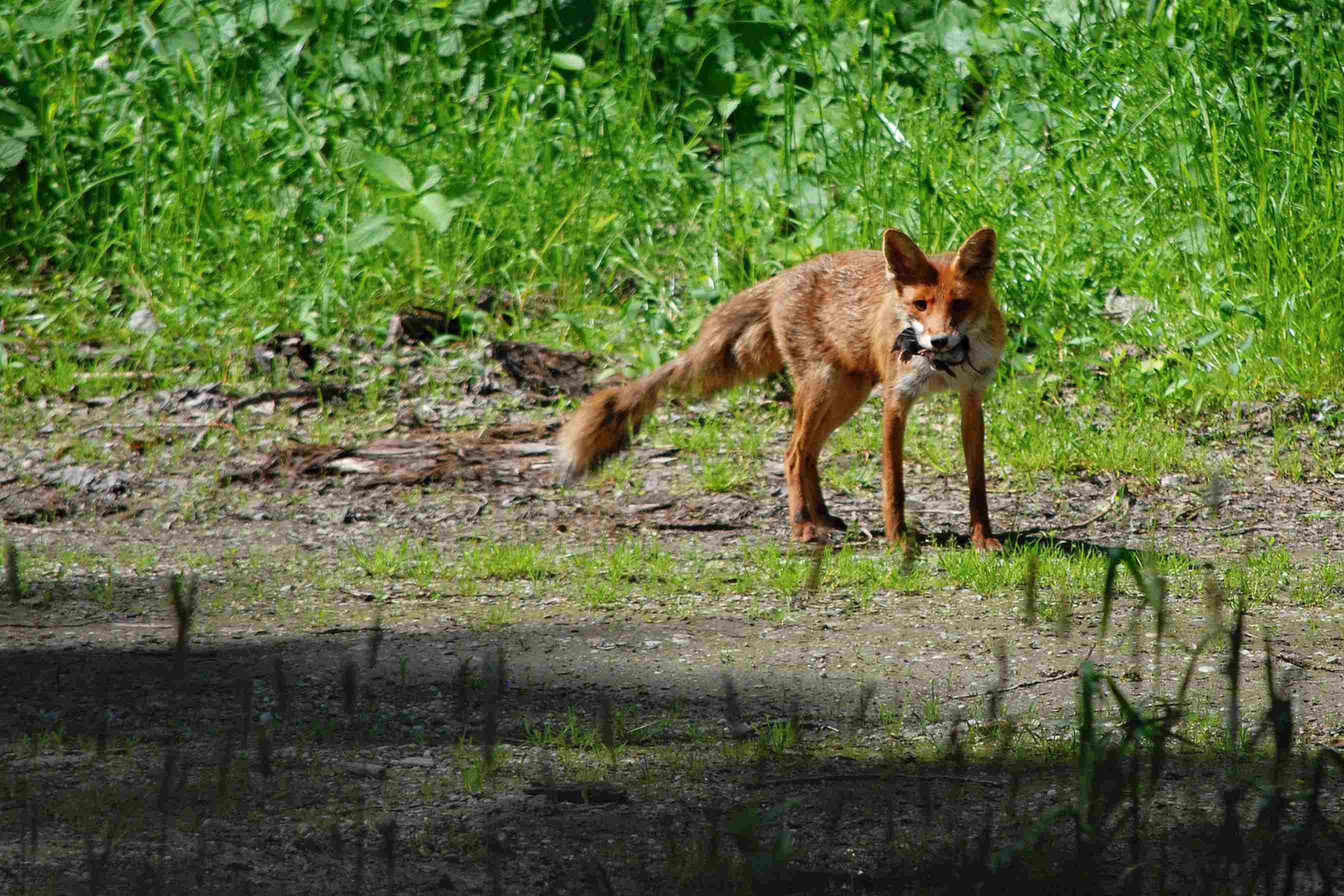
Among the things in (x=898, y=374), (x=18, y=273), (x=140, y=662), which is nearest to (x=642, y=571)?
(x=898, y=374)

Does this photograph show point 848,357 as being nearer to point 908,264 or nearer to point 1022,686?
point 908,264

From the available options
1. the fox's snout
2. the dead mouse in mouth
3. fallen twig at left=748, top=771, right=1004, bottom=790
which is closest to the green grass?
the dead mouse in mouth

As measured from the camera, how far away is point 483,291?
28.9 ft

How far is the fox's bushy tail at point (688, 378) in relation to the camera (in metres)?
6.45

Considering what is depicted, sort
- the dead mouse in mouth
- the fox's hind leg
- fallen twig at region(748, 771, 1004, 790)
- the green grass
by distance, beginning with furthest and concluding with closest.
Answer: the green grass
the fox's hind leg
the dead mouse in mouth
fallen twig at region(748, 771, 1004, 790)

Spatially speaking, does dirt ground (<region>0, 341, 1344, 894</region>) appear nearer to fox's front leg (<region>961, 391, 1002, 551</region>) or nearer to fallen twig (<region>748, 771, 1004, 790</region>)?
fallen twig (<region>748, 771, 1004, 790</region>)

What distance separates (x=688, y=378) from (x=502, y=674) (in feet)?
13.7

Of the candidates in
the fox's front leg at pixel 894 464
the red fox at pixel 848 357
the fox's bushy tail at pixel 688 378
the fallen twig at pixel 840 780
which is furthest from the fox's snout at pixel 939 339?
the fallen twig at pixel 840 780

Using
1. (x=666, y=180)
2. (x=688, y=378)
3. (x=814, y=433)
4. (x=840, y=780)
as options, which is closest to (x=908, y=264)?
(x=814, y=433)

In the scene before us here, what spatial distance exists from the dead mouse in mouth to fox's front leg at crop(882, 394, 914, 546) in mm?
212

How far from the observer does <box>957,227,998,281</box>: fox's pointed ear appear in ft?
18.9

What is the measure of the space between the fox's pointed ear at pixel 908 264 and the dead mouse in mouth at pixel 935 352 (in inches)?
7.7

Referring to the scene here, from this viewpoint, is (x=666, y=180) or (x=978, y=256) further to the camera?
(x=666, y=180)

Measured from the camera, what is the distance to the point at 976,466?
595 cm
